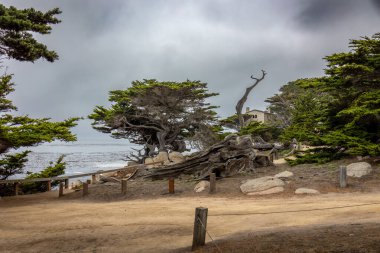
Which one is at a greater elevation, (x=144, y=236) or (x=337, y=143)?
(x=337, y=143)

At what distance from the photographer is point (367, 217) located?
7.93 m

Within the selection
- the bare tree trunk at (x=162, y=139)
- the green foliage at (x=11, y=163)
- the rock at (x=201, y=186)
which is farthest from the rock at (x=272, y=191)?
the bare tree trunk at (x=162, y=139)

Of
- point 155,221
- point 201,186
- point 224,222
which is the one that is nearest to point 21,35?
point 155,221

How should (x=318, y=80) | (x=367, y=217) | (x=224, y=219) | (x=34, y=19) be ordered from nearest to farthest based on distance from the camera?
(x=367, y=217) → (x=224, y=219) → (x=34, y=19) → (x=318, y=80)

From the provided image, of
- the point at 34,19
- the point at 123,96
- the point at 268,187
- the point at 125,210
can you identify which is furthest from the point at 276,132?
the point at 34,19

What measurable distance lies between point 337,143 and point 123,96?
21.2m

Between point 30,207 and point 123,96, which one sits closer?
point 30,207

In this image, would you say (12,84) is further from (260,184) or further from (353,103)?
(353,103)

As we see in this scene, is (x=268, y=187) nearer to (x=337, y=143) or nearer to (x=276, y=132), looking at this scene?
(x=337, y=143)

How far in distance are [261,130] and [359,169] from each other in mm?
17189

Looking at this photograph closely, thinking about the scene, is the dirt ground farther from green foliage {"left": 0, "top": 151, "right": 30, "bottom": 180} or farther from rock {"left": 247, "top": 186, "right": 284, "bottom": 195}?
green foliage {"left": 0, "top": 151, "right": 30, "bottom": 180}

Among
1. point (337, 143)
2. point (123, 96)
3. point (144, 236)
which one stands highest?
point (123, 96)

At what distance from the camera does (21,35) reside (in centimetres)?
973

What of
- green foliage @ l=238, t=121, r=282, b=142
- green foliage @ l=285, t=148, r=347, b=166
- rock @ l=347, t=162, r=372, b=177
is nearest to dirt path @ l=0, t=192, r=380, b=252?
rock @ l=347, t=162, r=372, b=177
